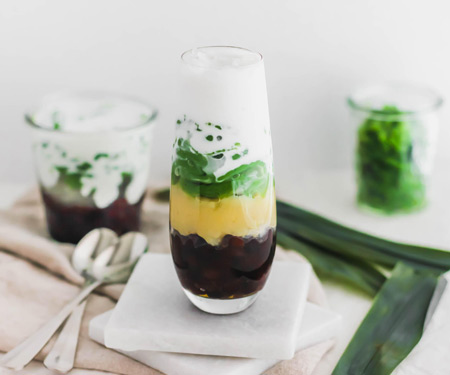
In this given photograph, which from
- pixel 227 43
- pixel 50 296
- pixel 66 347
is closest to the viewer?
pixel 66 347

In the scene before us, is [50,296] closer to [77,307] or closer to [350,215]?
[77,307]

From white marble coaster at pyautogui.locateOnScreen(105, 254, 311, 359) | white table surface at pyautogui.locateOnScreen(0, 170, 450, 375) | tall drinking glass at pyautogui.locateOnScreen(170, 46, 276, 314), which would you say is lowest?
white table surface at pyautogui.locateOnScreen(0, 170, 450, 375)

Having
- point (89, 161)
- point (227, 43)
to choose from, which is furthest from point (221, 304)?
point (227, 43)

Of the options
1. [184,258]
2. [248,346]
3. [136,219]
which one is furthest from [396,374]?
[136,219]

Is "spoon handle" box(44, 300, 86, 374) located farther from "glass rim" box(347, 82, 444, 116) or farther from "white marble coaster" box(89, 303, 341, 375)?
"glass rim" box(347, 82, 444, 116)

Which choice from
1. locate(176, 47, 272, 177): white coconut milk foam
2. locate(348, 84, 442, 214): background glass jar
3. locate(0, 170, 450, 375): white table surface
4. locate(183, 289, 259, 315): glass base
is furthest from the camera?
locate(348, 84, 442, 214): background glass jar

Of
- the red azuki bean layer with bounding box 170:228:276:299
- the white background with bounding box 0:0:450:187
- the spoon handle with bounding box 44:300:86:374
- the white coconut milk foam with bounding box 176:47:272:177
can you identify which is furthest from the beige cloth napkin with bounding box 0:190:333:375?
the white background with bounding box 0:0:450:187

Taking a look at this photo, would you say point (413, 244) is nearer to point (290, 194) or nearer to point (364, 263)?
point (364, 263)

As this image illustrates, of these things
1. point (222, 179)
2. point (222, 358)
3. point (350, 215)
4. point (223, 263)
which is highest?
point (222, 179)
